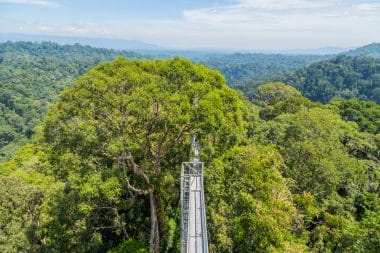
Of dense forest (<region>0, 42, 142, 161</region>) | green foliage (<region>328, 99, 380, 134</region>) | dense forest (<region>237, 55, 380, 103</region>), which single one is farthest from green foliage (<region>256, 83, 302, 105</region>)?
dense forest (<region>0, 42, 142, 161</region>)

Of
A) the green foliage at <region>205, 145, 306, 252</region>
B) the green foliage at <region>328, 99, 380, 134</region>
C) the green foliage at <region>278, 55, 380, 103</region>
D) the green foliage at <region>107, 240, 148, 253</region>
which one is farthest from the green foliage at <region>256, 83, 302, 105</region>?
the green foliage at <region>107, 240, 148, 253</region>

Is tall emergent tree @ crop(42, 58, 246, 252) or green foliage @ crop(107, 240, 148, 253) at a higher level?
tall emergent tree @ crop(42, 58, 246, 252)

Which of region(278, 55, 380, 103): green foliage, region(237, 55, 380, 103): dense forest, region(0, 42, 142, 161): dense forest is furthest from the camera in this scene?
region(278, 55, 380, 103): green foliage

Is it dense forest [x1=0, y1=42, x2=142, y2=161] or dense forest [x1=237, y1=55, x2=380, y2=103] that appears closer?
dense forest [x1=0, y1=42, x2=142, y2=161]

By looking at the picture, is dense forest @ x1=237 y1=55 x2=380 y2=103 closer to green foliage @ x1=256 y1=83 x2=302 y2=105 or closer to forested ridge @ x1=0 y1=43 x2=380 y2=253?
green foliage @ x1=256 y1=83 x2=302 y2=105

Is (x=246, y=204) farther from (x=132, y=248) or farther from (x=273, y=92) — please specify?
(x=273, y=92)

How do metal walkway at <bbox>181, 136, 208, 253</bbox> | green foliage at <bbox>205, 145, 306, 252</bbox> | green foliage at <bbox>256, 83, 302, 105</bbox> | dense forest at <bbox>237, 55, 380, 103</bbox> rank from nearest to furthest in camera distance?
metal walkway at <bbox>181, 136, 208, 253</bbox>
green foliage at <bbox>205, 145, 306, 252</bbox>
green foliage at <bbox>256, 83, 302, 105</bbox>
dense forest at <bbox>237, 55, 380, 103</bbox>

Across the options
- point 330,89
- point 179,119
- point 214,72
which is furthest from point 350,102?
point 330,89

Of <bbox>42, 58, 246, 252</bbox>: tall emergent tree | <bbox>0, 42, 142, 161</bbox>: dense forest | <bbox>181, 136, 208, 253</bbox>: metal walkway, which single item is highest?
<bbox>42, 58, 246, 252</bbox>: tall emergent tree
